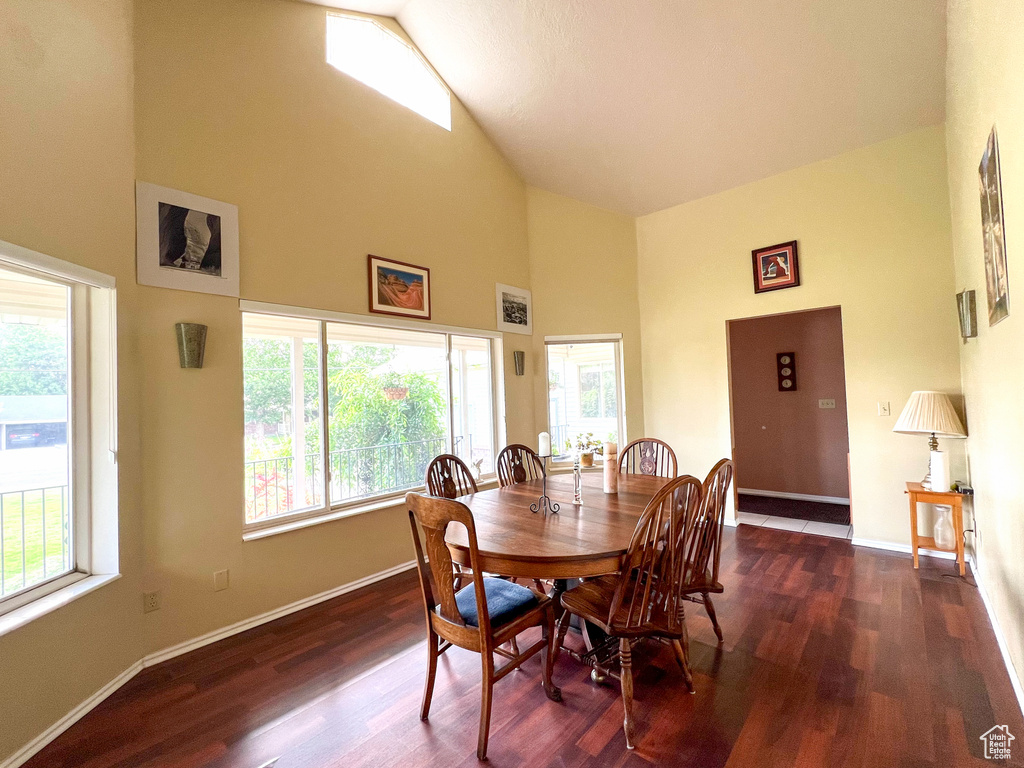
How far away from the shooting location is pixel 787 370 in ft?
19.0

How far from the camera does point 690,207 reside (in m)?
5.02

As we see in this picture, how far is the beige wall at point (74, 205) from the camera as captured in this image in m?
1.80

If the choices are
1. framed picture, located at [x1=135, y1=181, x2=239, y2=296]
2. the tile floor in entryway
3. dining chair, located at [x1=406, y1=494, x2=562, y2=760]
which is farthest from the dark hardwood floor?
framed picture, located at [x1=135, y1=181, x2=239, y2=296]

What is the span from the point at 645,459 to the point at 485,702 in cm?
239

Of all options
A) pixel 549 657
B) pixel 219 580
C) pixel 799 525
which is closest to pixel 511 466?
pixel 549 657

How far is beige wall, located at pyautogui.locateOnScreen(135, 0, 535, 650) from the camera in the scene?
8.14 ft

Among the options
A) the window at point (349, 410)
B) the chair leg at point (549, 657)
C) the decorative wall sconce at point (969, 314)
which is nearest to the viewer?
the chair leg at point (549, 657)

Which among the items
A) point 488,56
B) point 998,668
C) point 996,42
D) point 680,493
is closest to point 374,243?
point 488,56

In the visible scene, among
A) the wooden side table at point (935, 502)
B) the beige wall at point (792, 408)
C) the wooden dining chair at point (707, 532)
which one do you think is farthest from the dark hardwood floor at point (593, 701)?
the beige wall at point (792, 408)

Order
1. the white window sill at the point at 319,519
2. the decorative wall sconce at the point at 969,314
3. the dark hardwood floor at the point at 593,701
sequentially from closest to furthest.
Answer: the dark hardwood floor at the point at 593,701 < the decorative wall sconce at the point at 969,314 < the white window sill at the point at 319,519

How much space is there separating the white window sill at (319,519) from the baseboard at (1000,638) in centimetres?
321

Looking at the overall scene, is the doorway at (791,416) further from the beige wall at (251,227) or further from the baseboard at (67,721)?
the baseboard at (67,721)

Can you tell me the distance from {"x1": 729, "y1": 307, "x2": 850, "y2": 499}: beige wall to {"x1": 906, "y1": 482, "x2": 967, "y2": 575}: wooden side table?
192 cm

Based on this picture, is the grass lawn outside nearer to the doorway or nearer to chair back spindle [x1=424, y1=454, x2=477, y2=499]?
chair back spindle [x1=424, y1=454, x2=477, y2=499]
